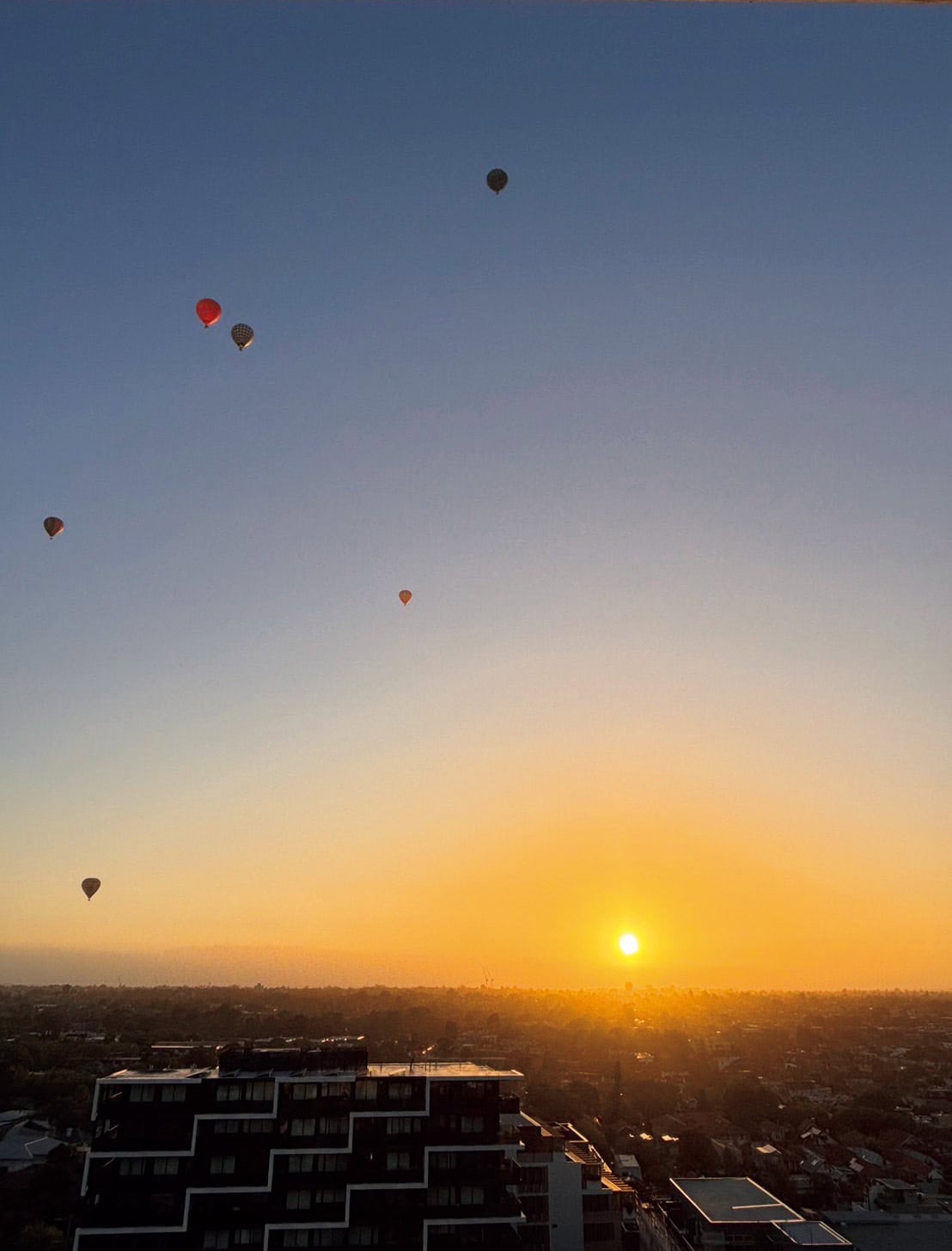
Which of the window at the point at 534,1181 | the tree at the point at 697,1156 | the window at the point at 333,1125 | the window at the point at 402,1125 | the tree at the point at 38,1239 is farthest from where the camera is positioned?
the tree at the point at 697,1156

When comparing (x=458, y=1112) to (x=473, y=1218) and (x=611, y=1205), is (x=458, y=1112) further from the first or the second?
(x=611, y=1205)

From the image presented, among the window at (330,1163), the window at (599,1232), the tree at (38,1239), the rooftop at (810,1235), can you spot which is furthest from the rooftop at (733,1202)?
the tree at (38,1239)

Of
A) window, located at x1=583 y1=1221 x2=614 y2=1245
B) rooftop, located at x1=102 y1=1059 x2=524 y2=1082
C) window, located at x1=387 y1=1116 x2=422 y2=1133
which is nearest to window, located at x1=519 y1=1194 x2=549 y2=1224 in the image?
window, located at x1=583 y1=1221 x2=614 y2=1245

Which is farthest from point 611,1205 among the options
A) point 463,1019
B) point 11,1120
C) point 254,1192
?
point 463,1019

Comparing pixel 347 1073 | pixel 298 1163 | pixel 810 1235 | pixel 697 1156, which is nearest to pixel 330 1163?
pixel 298 1163

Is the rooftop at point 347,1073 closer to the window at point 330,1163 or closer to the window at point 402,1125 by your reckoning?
the window at point 402,1125

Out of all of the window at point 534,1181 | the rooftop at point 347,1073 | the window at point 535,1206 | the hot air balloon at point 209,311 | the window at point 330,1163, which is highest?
the hot air balloon at point 209,311
